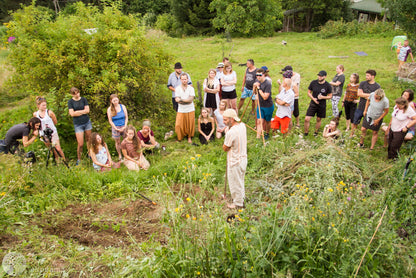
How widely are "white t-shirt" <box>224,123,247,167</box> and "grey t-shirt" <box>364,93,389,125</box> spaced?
369 cm

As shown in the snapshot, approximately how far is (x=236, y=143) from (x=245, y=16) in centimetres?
2081

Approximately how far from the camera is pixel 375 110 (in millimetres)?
6852

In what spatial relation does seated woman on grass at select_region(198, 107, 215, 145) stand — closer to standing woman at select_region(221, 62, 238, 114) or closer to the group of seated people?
standing woman at select_region(221, 62, 238, 114)

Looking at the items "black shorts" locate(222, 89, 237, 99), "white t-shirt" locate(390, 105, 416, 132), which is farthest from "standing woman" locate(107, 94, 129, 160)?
"white t-shirt" locate(390, 105, 416, 132)

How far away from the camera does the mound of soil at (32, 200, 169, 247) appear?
4.45 metres

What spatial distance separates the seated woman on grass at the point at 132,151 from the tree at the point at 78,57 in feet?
5.87

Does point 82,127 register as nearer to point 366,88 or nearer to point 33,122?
point 33,122

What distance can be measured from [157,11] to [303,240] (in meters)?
32.0

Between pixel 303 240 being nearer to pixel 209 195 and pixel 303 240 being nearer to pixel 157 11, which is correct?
pixel 209 195

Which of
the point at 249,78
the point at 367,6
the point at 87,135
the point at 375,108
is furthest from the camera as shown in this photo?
the point at 367,6

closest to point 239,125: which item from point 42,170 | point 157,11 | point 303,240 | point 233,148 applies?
point 233,148

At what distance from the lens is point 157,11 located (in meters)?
31.2

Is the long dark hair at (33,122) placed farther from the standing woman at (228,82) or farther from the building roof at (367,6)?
the building roof at (367,6)

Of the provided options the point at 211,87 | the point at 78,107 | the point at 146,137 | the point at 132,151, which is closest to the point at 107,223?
the point at 132,151
